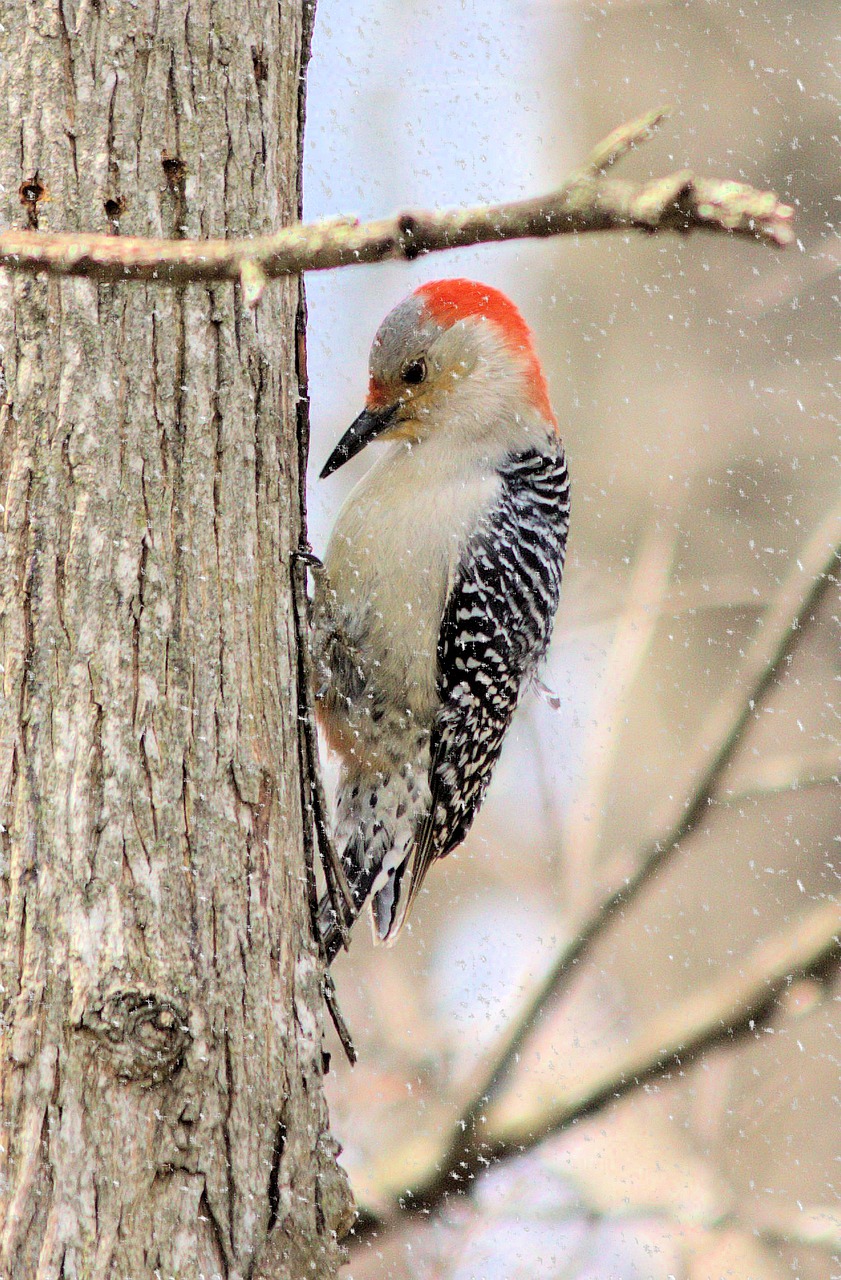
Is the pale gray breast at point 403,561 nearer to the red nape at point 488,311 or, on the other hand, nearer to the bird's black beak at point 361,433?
the bird's black beak at point 361,433

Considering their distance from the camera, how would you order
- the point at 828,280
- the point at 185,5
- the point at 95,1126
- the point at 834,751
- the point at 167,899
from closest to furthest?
1. the point at 95,1126
2. the point at 167,899
3. the point at 185,5
4. the point at 834,751
5. the point at 828,280

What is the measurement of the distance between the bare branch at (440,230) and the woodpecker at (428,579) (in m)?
1.78

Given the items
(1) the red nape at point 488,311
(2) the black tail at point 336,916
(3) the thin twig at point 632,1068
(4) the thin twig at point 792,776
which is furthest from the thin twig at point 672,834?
(1) the red nape at point 488,311

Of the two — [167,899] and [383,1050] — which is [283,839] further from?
[383,1050]

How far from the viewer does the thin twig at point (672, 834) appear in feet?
10.1

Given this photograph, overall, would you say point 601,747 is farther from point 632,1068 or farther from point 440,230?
point 440,230

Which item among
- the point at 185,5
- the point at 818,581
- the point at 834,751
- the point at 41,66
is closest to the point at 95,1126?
the point at 41,66

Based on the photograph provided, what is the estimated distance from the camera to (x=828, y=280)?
6.47 meters

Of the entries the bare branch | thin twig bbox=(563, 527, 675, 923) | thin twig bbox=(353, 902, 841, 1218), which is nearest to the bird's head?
thin twig bbox=(563, 527, 675, 923)

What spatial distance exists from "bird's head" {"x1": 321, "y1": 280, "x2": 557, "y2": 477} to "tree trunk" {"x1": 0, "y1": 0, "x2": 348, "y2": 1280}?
970 mm

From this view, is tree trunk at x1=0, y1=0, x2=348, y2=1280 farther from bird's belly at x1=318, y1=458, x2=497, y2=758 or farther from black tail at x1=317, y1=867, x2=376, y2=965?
bird's belly at x1=318, y1=458, x2=497, y2=758

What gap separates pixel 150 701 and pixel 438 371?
168 centimetres

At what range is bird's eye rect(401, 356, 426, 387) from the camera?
10.7ft

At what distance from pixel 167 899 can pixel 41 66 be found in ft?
4.70
